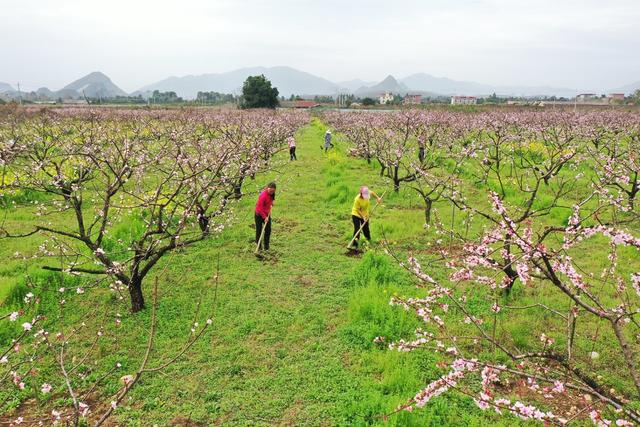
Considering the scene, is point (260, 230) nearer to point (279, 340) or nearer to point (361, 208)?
point (361, 208)

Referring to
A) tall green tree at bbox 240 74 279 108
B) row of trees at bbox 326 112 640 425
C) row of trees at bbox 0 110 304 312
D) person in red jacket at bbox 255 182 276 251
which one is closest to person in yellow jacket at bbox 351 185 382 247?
row of trees at bbox 326 112 640 425

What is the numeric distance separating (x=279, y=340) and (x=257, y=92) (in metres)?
59.0

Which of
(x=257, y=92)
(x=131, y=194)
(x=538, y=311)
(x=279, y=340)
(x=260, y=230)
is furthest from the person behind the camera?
(x=257, y=92)

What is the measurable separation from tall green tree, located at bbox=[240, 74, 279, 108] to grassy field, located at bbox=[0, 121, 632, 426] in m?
54.0

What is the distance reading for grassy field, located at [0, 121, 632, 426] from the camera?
4.58 m

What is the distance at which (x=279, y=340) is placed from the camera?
6.02 meters

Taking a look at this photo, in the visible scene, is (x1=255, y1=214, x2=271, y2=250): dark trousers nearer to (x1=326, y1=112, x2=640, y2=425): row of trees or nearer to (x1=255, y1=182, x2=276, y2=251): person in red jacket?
(x1=255, y1=182, x2=276, y2=251): person in red jacket

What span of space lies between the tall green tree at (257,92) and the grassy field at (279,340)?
5397cm

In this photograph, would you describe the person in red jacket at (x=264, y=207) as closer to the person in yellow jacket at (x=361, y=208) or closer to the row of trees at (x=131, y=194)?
the row of trees at (x=131, y=194)

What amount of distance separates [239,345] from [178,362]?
0.86m

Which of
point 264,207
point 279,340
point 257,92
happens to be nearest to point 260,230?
point 264,207

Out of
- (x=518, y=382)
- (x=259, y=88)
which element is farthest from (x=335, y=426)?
(x=259, y=88)

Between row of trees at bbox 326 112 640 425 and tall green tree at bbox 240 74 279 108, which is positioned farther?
tall green tree at bbox 240 74 279 108

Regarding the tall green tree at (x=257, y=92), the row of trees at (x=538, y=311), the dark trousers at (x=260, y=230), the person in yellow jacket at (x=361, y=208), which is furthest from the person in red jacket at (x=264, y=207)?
the tall green tree at (x=257, y=92)
